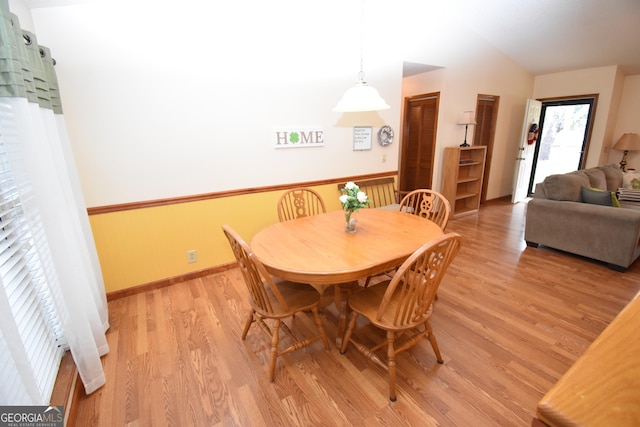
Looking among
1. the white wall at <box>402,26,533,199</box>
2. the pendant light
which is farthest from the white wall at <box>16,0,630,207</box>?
the pendant light

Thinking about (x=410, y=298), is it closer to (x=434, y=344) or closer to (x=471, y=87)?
(x=434, y=344)

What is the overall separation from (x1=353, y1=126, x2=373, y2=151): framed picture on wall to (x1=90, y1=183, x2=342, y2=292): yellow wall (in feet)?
3.95

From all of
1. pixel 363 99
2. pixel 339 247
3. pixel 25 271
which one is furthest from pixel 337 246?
pixel 25 271

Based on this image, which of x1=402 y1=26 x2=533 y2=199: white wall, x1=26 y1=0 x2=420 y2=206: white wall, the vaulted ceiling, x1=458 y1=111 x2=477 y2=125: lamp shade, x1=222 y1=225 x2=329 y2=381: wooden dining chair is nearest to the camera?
x1=222 y1=225 x2=329 y2=381: wooden dining chair

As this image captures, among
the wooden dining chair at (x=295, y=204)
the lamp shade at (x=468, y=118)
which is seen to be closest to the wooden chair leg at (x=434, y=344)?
the wooden dining chair at (x=295, y=204)

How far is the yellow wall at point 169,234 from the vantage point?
2516 mm

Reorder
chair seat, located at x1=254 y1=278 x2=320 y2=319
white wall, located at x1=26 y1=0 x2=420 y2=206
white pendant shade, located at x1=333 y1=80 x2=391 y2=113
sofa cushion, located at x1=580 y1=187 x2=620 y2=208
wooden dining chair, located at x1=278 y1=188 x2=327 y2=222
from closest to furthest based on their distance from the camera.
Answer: chair seat, located at x1=254 y1=278 x2=320 y2=319, white pendant shade, located at x1=333 y1=80 x2=391 y2=113, white wall, located at x1=26 y1=0 x2=420 y2=206, wooden dining chair, located at x1=278 y1=188 x2=327 y2=222, sofa cushion, located at x1=580 y1=187 x2=620 y2=208

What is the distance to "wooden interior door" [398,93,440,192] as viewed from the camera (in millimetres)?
4793

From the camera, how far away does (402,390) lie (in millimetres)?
1599

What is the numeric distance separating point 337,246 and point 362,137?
7.40 feet

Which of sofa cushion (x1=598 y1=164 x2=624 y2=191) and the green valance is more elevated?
the green valance

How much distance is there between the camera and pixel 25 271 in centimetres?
143

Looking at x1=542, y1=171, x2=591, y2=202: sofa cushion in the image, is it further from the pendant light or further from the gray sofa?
the pendant light

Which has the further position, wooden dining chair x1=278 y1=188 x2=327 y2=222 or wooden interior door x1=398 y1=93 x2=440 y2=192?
wooden interior door x1=398 y1=93 x2=440 y2=192
